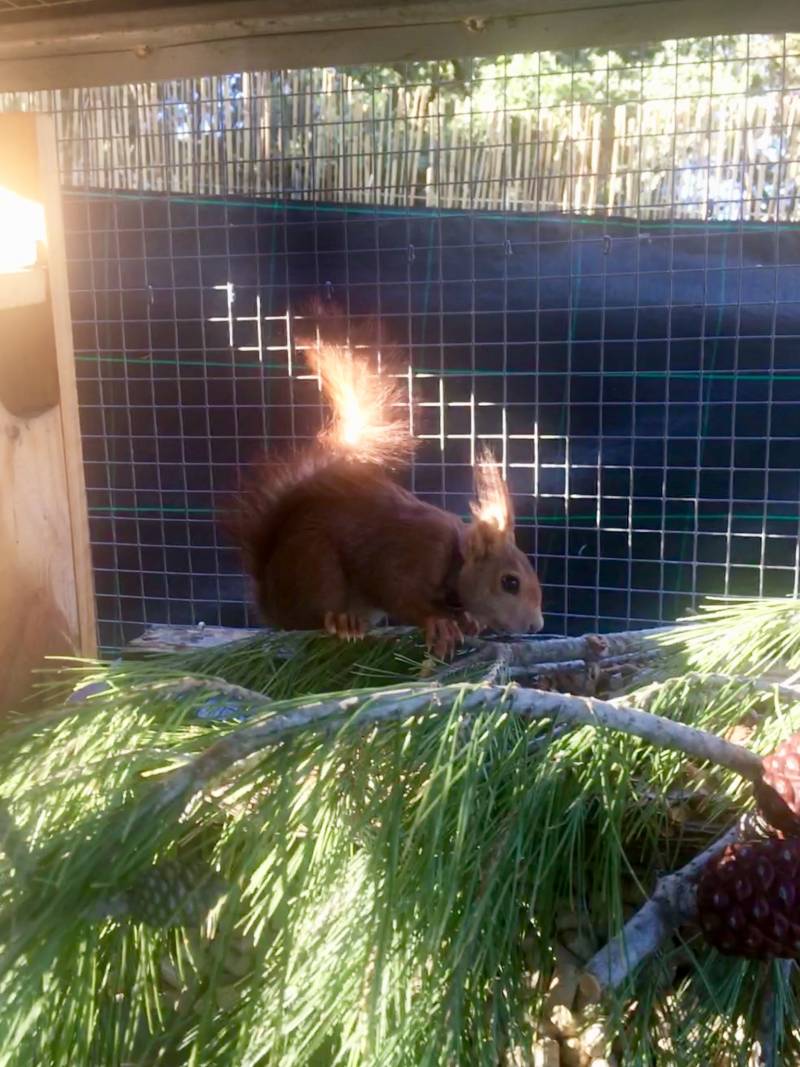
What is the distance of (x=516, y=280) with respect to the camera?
2.16 metres

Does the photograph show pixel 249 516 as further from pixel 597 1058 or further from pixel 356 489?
pixel 597 1058

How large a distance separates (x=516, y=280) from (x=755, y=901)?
182 cm

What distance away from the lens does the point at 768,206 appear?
6.66ft

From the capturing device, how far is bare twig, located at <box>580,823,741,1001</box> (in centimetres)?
47

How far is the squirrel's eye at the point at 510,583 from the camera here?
55.2 inches

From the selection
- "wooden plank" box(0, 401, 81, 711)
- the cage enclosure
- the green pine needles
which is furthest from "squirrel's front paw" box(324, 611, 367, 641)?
the green pine needles

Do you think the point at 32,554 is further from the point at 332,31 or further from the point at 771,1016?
the point at 771,1016

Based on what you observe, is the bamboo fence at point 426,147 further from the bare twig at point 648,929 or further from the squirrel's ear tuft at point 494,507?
the bare twig at point 648,929

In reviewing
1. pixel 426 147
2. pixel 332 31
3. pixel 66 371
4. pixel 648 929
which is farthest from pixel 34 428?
pixel 426 147

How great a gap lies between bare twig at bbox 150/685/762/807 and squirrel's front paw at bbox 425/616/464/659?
0.38 meters

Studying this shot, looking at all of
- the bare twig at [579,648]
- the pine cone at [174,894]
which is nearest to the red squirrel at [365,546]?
the bare twig at [579,648]

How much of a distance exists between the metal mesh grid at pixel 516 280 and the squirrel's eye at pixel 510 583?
81cm

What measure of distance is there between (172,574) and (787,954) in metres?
2.14

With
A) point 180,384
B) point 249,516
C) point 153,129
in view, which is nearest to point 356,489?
point 249,516
